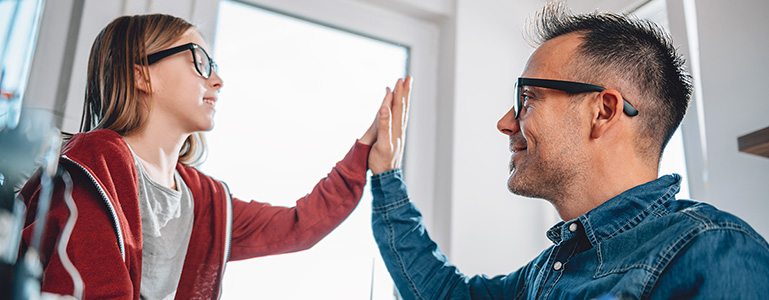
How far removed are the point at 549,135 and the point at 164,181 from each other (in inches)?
29.8

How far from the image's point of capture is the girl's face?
1.12m

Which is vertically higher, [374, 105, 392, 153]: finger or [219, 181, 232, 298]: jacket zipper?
[374, 105, 392, 153]: finger

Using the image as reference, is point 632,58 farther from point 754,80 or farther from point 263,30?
point 263,30

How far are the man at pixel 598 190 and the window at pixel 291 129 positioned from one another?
1.29ft

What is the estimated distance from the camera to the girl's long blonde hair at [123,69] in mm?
1072

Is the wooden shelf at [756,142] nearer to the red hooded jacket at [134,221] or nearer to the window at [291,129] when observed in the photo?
the red hooded jacket at [134,221]

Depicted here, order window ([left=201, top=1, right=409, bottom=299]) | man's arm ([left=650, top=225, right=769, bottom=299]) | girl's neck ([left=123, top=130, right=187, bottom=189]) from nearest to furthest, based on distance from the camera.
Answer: man's arm ([left=650, top=225, right=769, bottom=299]) → girl's neck ([left=123, top=130, right=187, bottom=189]) → window ([left=201, top=1, right=409, bottom=299])

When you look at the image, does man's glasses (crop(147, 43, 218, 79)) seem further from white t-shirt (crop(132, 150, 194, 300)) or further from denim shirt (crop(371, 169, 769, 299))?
denim shirt (crop(371, 169, 769, 299))

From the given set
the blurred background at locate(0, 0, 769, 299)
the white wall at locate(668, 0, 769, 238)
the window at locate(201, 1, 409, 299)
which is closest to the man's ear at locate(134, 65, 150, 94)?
the blurred background at locate(0, 0, 769, 299)

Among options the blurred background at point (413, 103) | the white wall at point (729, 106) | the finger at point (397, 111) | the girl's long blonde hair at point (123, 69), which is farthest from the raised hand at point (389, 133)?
the white wall at point (729, 106)

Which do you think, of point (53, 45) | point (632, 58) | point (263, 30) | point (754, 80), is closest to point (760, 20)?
point (754, 80)

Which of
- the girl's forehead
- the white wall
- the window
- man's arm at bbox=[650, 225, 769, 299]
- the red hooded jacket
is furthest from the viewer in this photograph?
the window

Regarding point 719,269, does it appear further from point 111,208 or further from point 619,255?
point 111,208

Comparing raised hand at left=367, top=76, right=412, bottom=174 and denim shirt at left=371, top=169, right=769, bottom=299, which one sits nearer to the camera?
denim shirt at left=371, top=169, right=769, bottom=299
